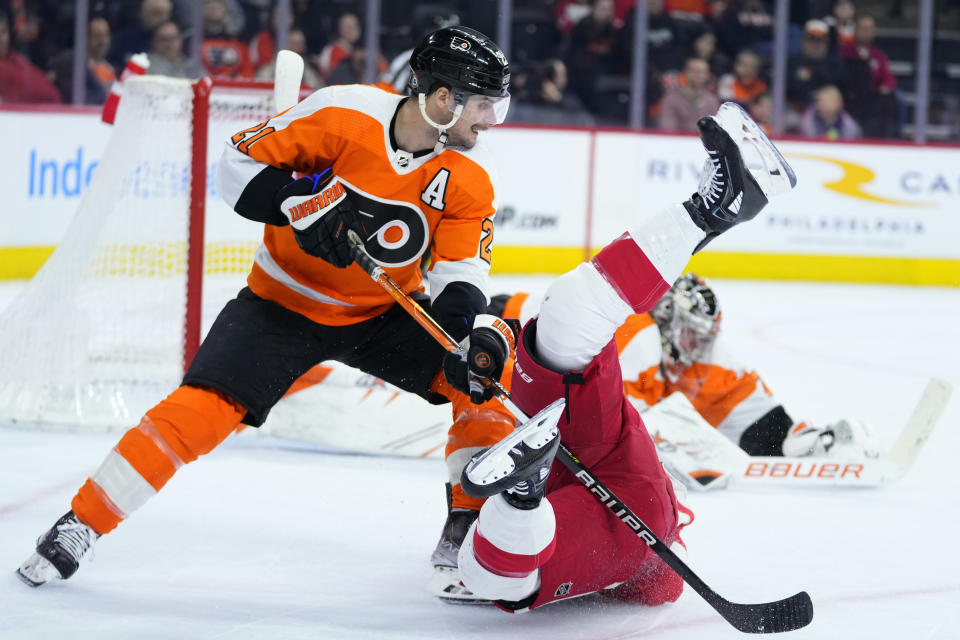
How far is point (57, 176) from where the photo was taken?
5832 mm

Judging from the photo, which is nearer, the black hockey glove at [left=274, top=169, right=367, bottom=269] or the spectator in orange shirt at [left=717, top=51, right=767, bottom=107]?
the black hockey glove at [left=274, top=169, right=367, bottom=269]

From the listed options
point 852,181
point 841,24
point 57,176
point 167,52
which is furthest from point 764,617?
point 841,24

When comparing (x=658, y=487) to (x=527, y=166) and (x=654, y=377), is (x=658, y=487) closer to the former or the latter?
(x=654, y=377)

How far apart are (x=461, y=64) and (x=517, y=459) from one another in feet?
2.52

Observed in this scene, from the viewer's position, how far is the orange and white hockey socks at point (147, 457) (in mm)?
2057

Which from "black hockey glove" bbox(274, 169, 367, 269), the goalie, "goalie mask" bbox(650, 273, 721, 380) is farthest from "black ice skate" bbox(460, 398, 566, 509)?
"goalie mask" bbox(650, 273, 721, 380)

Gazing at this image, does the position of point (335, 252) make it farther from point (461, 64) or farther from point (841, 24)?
point (841, 24)

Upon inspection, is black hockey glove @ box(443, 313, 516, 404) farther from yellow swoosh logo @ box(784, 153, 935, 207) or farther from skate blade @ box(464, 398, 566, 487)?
yellow swoosh logo @ box(784, 153, 935, 207)

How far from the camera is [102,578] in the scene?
2211 millimetres

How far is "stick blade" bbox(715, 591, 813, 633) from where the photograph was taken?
1.98 meters

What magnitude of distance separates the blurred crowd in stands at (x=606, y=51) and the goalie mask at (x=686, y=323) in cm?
370

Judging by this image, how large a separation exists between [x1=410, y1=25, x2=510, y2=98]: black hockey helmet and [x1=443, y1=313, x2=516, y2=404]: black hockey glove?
1.35 feet

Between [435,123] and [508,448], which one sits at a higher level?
[435,123]

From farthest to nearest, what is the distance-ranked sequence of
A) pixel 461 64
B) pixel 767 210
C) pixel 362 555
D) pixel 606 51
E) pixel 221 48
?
1. pixel 606 51
2. pixel 767 210
3. pixel 221 48
4. pixel 362 555
5. pixel 461 64
